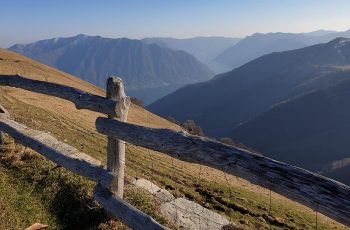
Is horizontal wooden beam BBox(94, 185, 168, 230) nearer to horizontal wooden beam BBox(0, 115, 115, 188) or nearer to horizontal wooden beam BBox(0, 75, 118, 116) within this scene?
horizontal wooden beam BBox(0, 115, 115, 188)

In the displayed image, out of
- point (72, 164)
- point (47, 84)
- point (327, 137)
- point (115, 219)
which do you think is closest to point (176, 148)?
point (115, 219)

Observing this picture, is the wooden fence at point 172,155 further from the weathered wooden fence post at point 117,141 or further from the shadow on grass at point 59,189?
the shadow on grass at point 59,189

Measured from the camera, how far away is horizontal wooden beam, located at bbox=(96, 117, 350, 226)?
3805mm

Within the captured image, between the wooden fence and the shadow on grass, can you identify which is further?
the shadow on grass

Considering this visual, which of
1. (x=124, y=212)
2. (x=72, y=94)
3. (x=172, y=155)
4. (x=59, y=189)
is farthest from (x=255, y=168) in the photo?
(x=59, y=189)

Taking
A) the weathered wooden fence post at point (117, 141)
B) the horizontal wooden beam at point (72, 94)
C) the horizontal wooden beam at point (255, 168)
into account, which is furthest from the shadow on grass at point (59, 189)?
the horizontal wooden beam at point (255, 168)

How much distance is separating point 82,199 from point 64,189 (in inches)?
23.5

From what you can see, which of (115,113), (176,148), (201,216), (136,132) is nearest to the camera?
(176,148)

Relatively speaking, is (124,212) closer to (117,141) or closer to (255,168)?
(117,141)

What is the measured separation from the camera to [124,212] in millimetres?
6258

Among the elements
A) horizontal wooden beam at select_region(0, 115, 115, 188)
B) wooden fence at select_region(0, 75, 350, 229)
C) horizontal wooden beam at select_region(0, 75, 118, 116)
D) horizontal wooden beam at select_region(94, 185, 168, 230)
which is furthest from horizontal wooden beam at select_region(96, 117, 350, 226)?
horizontal wooden beam at select_region(94, 185, 168, 230)

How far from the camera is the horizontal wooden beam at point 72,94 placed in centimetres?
681

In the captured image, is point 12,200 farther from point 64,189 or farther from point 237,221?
point 237,221

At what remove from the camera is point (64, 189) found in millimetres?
8133
